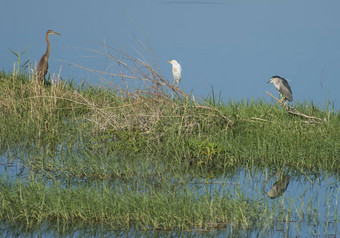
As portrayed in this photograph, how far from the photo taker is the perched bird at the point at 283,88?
999 centimetres

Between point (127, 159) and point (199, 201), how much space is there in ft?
8.53

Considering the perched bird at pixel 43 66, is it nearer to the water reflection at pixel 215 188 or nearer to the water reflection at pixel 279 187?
the water reflection at pixel 215 188

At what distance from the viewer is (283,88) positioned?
10.1m

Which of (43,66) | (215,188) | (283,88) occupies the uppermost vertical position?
(43,66)

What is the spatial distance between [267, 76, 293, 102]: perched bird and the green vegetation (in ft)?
0.93

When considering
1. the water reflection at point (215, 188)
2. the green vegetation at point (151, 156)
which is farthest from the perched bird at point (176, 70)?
the water reflection at point (215, 188)

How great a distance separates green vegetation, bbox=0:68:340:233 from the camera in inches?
200

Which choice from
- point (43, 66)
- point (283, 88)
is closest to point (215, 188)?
point (283, 88)

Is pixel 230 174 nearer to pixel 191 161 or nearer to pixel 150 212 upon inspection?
pixel 191 161

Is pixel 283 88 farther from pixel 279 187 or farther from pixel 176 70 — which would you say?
pixel 176 70

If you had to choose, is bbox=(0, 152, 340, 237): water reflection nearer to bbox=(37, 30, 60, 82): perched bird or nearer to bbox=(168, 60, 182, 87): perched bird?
bbox=(37, 30, 60, 82): perched bird

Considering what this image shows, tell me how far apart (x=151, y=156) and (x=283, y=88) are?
→ 3.49 metres

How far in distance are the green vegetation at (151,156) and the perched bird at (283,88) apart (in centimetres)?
28

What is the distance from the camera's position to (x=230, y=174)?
22.9 feet
